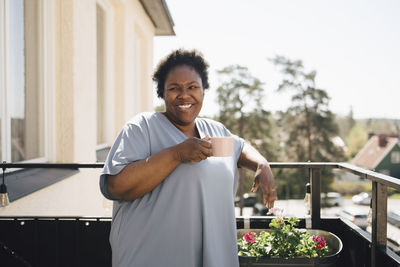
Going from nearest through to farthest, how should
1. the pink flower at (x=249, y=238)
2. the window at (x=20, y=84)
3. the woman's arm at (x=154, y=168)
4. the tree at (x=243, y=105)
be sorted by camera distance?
1. the woman's arm at (x=154, y=168)
2. the pink flower at (x=249, y=238)
3. the window at (x=20, y=84)
4. the tree at (x=243, y=105)

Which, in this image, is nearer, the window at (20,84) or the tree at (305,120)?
the window at (20,84)

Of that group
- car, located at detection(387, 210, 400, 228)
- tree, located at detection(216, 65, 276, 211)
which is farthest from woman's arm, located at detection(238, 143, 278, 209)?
tree, located at detection(216, 65, 276, 211)

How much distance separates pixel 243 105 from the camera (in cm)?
2388

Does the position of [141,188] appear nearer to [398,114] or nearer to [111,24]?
[111,24]

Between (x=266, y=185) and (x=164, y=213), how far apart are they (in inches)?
19.3

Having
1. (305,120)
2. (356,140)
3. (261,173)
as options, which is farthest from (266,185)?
(356,140)

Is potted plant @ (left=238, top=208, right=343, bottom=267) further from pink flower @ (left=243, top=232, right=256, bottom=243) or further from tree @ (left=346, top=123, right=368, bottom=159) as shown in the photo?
tree @ (left=346, top=123, right=368, bottom=159)

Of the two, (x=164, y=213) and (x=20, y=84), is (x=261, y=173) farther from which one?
(x=20, y=84)

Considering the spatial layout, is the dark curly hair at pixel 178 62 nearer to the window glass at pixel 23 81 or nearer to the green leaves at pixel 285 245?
the green leaves at pixel 285 245

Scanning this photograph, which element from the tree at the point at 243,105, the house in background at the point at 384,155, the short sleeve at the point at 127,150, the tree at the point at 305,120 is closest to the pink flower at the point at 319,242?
the short sleeve at the point at 127,150

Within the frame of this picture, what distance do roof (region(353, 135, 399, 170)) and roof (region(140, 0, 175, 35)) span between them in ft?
130

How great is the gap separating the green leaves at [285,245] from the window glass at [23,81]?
2.02m

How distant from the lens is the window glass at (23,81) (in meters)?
2.85

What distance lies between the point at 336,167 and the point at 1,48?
2578 millimetres
